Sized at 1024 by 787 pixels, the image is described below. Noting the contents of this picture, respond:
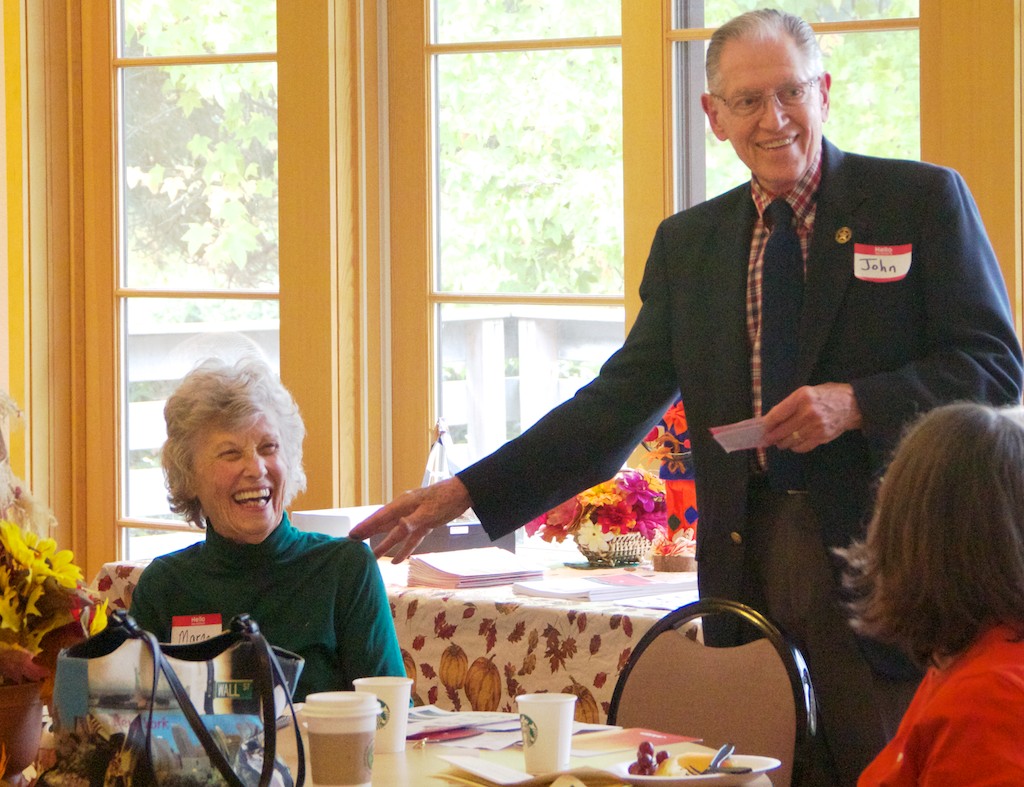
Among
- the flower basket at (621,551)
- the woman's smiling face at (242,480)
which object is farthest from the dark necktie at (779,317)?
the flower basket at (621,551)

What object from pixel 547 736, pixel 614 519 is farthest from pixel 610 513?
pixel 547 736

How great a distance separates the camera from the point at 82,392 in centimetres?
453

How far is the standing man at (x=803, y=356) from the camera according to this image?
6.82 feet

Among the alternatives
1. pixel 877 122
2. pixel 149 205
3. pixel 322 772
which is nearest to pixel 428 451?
pixel 149 205

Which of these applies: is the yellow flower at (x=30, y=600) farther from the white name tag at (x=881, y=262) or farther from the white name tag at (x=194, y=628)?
the white name tag at (x=881, y=262)

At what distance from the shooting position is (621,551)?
10.8 ft

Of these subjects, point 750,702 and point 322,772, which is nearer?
point 322,772

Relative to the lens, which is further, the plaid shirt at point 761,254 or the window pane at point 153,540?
the window pane at point 153,540

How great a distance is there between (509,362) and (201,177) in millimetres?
1118

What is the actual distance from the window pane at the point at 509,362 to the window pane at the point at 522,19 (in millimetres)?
743

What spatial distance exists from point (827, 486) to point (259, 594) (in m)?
0.96

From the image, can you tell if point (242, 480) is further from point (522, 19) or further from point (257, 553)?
point (522, 19)

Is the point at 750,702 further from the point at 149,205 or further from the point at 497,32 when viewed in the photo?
the point at 149,205

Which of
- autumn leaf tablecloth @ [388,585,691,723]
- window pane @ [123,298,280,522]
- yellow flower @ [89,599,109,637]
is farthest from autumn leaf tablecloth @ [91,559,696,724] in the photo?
window pane @ [123,298,280,522]
